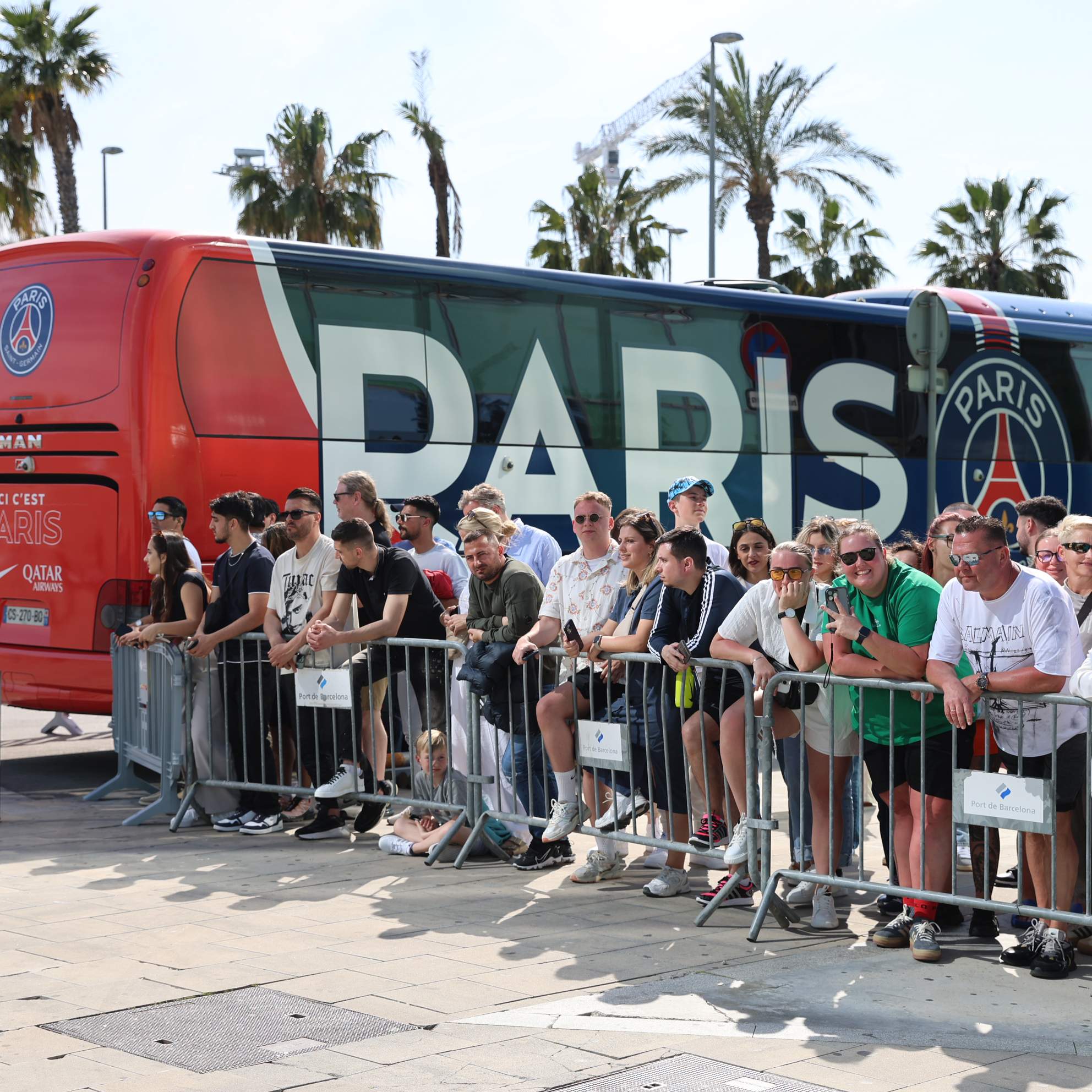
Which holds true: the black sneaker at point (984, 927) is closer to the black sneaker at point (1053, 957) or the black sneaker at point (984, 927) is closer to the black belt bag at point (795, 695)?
the black sneaker at point (1053, 957)

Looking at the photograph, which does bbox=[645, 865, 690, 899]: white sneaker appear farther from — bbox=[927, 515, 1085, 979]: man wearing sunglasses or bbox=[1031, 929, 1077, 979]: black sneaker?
bbox=[1031, 929, 1077, 979]: black sneaker

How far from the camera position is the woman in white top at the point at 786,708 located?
6.84 meters

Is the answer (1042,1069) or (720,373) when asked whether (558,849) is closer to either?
(1042,1069)

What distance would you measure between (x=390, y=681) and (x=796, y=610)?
2.83m

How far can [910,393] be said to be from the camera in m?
14.8

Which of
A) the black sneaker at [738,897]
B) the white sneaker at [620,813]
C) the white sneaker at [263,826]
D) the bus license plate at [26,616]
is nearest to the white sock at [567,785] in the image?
the white sneaker at [620,813]

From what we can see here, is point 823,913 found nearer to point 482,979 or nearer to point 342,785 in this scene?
point 482,979

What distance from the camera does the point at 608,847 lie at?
792 cm

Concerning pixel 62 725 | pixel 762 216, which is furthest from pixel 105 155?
pixel 62 725

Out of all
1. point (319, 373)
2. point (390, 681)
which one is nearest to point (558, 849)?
point (390, 681)

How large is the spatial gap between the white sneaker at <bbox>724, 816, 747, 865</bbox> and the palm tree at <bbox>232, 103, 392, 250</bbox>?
2957 cm

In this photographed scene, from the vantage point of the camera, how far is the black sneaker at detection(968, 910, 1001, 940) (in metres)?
6.57

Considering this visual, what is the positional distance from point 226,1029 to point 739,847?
2622 millimetres

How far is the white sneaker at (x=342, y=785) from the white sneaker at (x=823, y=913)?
10.0 ft
